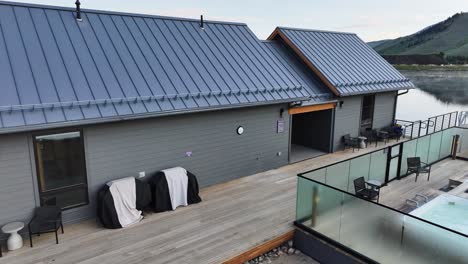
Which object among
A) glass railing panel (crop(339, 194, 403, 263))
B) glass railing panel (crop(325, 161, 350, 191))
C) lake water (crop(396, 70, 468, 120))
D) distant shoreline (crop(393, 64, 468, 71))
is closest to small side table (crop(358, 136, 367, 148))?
glass railing panel (crop(325, 161, 350, 191))

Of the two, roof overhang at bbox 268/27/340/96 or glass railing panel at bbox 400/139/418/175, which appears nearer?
glass railing panel at bbox 400/139/418/175

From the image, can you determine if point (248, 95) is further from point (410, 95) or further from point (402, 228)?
point (410, 95)

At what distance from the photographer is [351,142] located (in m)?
11.7

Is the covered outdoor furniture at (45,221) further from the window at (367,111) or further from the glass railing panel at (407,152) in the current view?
the window at (367,111)

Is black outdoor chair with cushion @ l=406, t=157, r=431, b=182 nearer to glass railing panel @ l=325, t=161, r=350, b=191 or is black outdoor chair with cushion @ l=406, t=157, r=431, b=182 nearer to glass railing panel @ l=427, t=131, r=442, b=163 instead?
glass railing panel @ l=427, t=131, r=442, b=163

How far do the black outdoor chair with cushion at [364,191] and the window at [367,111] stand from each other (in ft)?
18.3

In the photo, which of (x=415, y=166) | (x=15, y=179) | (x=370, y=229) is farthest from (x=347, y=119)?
(x=15, y=179)

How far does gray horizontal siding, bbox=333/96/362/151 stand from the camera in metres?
11.5

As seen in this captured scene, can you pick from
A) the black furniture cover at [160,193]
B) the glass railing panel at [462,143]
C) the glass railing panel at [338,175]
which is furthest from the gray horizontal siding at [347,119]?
the black furniture cover at [160,193]

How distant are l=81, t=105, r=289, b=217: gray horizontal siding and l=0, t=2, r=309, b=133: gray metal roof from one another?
17.8 inches

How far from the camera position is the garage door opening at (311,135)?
11.3 metres

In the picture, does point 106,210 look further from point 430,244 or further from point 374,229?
point 430,244

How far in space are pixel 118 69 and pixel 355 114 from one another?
8.76 m

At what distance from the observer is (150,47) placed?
816 centimetres
